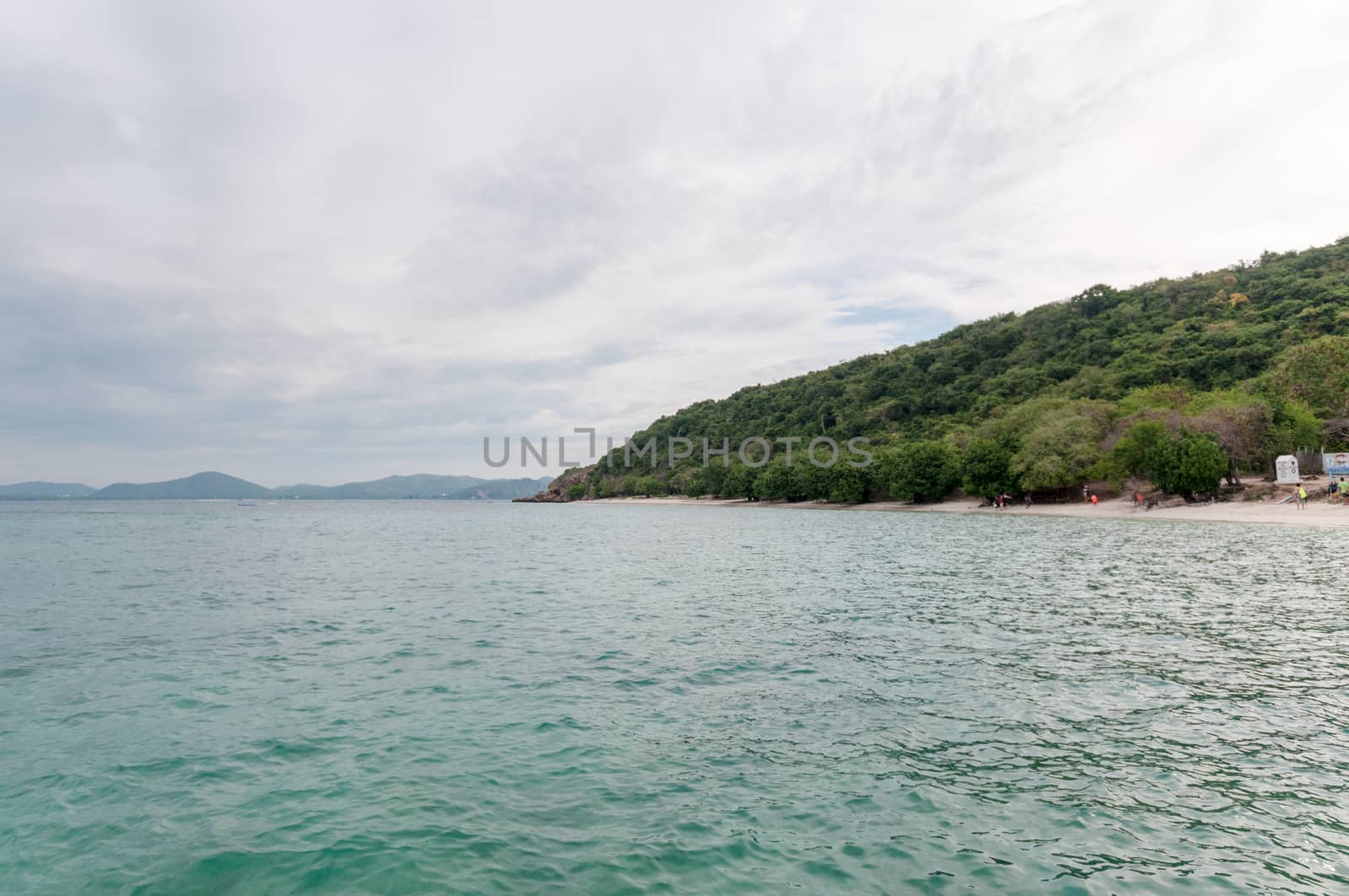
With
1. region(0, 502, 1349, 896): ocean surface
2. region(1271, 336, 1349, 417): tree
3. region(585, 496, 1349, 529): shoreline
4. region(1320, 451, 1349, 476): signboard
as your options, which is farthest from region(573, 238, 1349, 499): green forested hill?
region(0, 502, 1349, 896): ocean surface

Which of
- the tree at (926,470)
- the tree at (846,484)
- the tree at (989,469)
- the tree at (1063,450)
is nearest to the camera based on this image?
the tree at (1063,450)

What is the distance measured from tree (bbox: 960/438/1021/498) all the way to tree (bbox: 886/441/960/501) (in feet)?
14.1

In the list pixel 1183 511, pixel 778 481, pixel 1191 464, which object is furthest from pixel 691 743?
pixel 778 481

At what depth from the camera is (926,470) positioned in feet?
315

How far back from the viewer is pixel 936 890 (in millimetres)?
6352

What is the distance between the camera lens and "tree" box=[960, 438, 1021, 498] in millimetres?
84500

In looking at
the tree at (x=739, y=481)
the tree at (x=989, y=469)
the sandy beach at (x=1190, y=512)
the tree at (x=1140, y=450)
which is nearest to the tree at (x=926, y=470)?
the sandy beach at (x=1190, y=512)

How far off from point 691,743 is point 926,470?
92.9 metres

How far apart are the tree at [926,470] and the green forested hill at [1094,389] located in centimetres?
29

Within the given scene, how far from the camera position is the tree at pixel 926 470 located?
94125mm

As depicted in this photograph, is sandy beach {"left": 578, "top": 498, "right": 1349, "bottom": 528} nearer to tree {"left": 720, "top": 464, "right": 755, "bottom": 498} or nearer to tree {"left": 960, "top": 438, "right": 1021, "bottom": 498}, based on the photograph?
tree {"left": 960, "top": 438, "right": 1021, "bottom": 498}

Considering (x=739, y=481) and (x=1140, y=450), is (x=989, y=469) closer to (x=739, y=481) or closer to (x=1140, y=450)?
(x=1140, y=450)

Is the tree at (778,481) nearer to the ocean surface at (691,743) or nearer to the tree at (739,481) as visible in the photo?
the tree at (739,481)

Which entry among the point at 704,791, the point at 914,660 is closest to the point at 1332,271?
the point at 914,660
